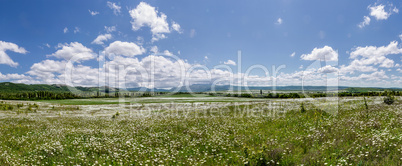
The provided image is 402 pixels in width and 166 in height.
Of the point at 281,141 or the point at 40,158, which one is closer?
the point at 40,158

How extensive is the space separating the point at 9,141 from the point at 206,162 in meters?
13.4

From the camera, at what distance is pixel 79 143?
1068 centimetres

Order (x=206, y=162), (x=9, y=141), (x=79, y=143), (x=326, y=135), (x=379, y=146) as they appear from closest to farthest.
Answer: (x=379, y=146)
(x=206, y=162)
(x=326, y=135)
(x=79, y=143)
(x=9, y=141)

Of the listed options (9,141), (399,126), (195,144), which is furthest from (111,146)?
(399,126)

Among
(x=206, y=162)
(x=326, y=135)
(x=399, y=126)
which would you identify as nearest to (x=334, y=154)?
(x=326, y=135)

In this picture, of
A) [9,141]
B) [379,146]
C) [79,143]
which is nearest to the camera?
[379,146]

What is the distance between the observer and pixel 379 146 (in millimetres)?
6656

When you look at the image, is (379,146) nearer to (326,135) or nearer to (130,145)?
(326,135)

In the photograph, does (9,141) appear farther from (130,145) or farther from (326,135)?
(326,135)

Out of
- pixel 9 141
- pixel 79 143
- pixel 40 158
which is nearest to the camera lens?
pixel 40 158

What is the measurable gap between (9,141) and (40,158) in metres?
5.96

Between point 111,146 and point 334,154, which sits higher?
point 334,154

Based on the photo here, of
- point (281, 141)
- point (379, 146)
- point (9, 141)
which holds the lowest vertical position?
point (9, 141)

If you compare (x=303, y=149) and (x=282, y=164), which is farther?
(x=303, y=149)
